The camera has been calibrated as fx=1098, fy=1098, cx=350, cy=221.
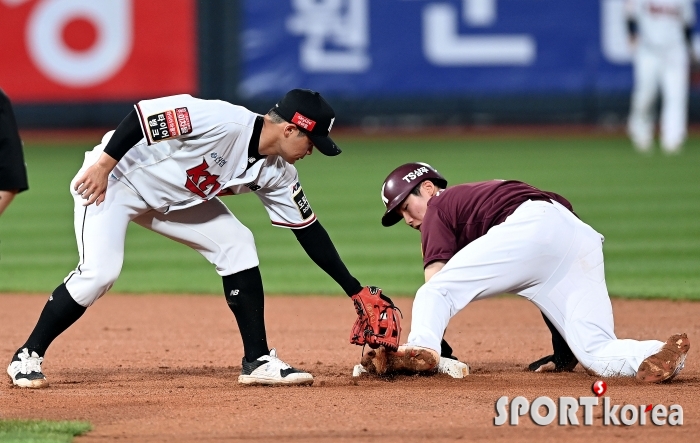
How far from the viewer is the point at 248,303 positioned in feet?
16.6

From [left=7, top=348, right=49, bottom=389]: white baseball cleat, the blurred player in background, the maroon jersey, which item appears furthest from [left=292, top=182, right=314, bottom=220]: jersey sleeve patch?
the blurred player in background

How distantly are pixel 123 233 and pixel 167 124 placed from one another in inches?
22.7

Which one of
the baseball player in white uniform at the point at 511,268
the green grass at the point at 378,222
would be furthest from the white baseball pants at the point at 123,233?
the green grass at the point at 378,222

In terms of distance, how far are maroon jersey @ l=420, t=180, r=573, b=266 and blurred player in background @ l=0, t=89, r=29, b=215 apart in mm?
2304

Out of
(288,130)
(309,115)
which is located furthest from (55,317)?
(309,115)

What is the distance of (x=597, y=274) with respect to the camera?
16.2 ft

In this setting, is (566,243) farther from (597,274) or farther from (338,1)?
(338,1)

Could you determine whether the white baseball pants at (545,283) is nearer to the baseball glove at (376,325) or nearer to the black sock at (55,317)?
the baseball glove at (376,325)

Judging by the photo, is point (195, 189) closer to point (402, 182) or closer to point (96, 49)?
point (402, 182)

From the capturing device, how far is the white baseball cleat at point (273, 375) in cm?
488

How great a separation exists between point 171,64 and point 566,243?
13.8 m

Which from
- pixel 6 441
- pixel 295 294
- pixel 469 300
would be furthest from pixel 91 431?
pixel 295 294

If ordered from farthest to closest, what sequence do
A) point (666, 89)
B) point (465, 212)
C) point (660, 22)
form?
1. point (660, 22)
2. point (666, 89)
3. point (465, 212)

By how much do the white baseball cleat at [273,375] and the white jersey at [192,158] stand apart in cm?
79
